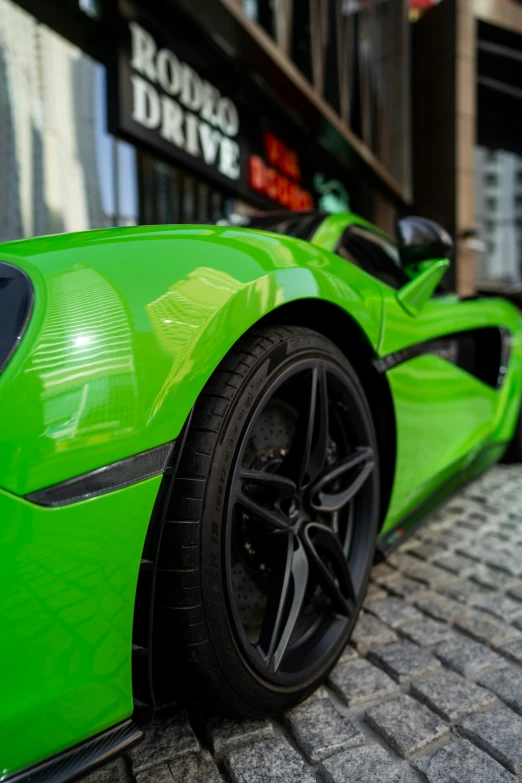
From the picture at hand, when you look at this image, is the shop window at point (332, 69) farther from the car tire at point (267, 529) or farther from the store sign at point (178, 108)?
the car tire at point (267, 529)

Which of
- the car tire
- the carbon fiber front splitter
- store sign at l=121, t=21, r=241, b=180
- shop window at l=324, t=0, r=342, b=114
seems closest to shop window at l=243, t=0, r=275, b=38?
store sign at l=121, t=21, r=241, b=180

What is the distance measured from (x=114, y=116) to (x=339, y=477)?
426cm

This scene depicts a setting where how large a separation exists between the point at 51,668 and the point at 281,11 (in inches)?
320

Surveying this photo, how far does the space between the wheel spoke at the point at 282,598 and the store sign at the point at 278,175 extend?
21.9ft

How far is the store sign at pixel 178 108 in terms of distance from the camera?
4.99 m

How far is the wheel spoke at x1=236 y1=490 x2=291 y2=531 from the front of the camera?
1.15m

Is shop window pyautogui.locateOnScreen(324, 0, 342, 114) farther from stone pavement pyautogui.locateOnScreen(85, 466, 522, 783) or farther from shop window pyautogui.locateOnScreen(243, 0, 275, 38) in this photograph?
stone pavement pyautogui.locateOnScreen(85, 466, 522, 783)

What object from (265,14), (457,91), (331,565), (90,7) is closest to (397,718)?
(331,565)

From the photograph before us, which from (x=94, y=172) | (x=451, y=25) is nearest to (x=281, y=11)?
(x=94, y=172)

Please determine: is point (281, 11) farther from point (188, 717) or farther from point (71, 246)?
point (188, 717)

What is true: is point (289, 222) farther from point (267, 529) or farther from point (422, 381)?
point (267, 529)

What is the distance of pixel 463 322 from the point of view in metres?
2.41

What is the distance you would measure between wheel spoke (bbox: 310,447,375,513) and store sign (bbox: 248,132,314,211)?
6.39 meters

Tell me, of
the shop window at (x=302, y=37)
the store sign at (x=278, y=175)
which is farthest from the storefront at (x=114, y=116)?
the shop window at (x=302, y=37)
